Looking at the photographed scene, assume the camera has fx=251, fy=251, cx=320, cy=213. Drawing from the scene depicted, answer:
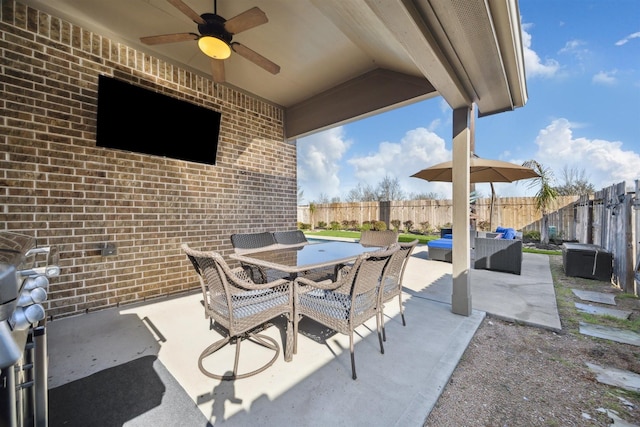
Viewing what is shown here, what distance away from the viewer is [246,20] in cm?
256

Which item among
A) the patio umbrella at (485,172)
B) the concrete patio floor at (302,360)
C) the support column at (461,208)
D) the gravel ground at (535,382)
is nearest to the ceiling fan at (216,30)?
the support column at (461,208)

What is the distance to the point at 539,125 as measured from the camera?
549 inches

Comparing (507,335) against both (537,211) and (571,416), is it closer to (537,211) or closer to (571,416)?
(571,416)

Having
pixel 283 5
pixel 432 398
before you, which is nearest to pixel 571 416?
pixel 432 398

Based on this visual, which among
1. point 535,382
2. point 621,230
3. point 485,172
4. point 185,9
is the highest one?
point 185,9

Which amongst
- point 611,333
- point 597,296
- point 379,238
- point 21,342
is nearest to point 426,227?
point 597,296

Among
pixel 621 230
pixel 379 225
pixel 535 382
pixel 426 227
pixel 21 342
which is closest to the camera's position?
pixel 21 342

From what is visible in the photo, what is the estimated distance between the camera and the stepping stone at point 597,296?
3662mm

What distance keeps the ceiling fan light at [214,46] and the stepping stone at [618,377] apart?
4.72 meters

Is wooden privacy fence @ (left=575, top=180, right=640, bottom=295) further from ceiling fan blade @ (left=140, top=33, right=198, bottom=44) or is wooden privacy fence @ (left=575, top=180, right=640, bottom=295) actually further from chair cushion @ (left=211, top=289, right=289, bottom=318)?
ceiling fan blade @ (left=140, top=33, right=198, bottom=44)

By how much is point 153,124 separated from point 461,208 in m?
4.37

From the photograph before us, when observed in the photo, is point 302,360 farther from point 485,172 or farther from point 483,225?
point 483,225

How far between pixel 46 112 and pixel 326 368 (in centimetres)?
417

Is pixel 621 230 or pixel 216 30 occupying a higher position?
pixel 216 30
